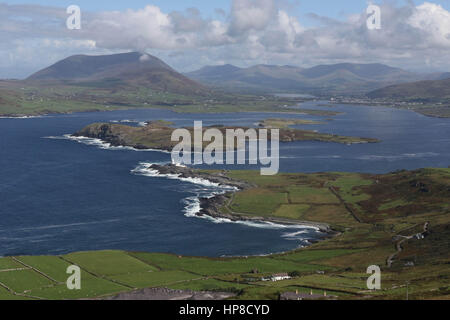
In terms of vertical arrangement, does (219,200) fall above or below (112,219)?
above

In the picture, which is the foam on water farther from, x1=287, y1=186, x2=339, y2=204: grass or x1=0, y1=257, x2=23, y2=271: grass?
x1=0, y1=257, x2=23, y2=271: grass

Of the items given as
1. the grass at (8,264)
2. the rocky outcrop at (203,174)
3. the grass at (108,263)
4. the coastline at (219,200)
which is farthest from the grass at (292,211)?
the grass at (8,264)

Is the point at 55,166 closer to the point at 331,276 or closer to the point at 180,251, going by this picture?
the point at 180,251

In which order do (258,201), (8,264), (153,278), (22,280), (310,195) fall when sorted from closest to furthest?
(22,280)
(153,278)
(8,264)
(258,201)
(310,195)

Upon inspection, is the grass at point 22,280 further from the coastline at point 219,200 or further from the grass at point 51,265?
the coastline at point 219,200

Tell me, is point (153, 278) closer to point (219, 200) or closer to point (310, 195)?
point (219, 200)

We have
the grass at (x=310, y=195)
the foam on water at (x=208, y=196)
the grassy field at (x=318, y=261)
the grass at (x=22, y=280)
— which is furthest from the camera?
the grass at (x=310, y=195)

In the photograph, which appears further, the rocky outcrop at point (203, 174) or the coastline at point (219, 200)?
the rocky outcrop at point (203, 174)

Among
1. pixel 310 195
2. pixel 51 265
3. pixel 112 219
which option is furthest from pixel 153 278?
pixel 310 195

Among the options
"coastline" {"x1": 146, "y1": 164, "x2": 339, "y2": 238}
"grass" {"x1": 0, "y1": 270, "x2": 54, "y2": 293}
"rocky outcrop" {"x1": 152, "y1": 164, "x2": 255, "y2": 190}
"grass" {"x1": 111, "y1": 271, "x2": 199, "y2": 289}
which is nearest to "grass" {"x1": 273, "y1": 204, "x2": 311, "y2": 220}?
"coastline" {"x1": 146, "y1": 164, "x2": 339, "y2": 238}
